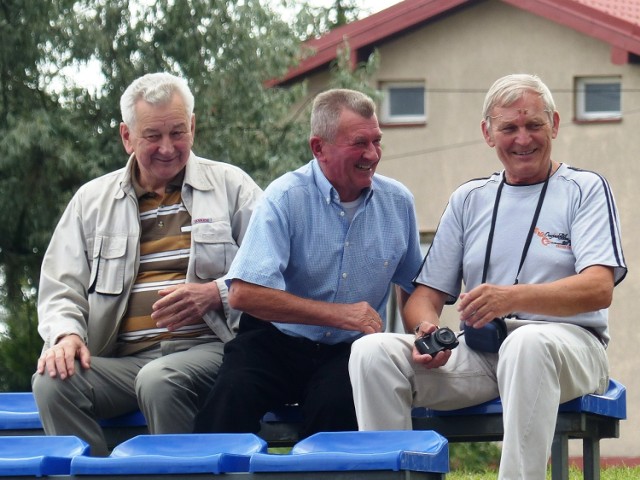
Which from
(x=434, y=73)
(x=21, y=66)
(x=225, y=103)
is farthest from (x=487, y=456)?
(x=434, y=73)

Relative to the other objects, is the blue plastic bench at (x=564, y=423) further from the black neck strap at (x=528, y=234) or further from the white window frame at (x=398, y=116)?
the white window frame at (x=398, y=116)

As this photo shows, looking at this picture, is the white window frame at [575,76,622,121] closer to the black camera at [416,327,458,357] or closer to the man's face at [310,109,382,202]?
the man's face at [310,109,382,202]

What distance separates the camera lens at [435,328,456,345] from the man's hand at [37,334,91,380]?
4.43ft

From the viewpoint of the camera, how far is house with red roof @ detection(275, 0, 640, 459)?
18875 millimetres

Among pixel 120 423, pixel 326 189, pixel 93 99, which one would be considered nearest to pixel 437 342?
pixel 326 189

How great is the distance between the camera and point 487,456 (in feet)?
43.4

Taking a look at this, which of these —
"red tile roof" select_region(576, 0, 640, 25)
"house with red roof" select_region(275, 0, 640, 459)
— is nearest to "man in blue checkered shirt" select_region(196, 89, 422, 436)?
"house with red roof" select_region(275, 0, 640, 459)

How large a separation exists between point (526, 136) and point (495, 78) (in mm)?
14440

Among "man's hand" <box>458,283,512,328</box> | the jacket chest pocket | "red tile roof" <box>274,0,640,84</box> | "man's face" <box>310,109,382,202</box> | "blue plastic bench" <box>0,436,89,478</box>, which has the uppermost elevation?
"red tile roof" <box>274,0,640,84</box>

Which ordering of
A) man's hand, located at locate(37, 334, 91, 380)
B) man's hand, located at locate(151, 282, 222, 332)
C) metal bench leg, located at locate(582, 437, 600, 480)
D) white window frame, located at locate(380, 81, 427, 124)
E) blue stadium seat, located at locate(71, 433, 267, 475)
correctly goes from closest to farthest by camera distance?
blue stadium seat, located at locate(71, 433, 267, 475) < metal bench leg, located at locate(582, 437, 600, 480) < man's hand, located at locate(37, 334, 91, 380) < man's hand, located at locate(151, 282, 222, 332) < white window frame, located at locate(380, 81, 427, 124)

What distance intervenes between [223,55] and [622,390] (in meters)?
10.7

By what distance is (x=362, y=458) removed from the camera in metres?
3.92

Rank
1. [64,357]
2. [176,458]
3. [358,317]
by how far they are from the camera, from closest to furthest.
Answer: [176,458]
[358,317]
[64,357]

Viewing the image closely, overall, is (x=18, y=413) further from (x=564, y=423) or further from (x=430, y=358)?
(x=564, y=423)
